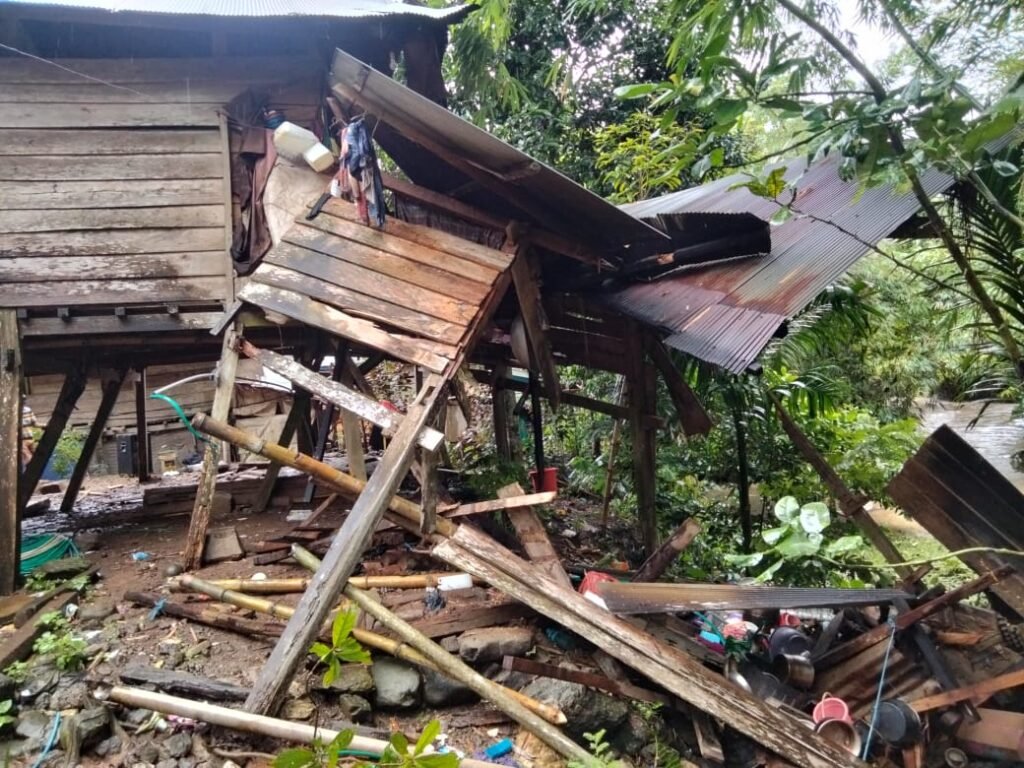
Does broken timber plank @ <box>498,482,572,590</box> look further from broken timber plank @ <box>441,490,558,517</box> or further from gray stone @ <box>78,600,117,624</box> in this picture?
gray stone @ <box>78,600,117,624</box>

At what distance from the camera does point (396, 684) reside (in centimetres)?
361

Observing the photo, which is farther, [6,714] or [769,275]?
[769,275]

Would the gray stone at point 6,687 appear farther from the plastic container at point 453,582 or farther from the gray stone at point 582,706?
the gray stone at point 582,706

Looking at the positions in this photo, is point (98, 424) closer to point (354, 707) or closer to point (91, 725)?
point (91, 725)

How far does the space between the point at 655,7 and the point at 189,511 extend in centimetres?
968

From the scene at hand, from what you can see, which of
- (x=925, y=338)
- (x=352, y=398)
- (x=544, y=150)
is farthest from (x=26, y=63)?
(x=925, y=338)

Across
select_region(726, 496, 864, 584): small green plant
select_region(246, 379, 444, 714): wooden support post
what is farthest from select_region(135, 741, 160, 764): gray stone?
select_region(726, 496, 864, 584): small green plant

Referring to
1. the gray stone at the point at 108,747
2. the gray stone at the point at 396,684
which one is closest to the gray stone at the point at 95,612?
the gray stone at the point at 108,747

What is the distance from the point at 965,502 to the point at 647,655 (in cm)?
213

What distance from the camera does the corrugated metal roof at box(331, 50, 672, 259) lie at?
369 cm

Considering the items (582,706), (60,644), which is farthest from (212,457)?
(582,706)

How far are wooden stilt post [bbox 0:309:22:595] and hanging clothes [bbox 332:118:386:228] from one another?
3.02 metres

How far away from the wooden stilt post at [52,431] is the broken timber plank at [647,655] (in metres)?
5.14

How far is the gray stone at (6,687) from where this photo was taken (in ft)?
10.9
